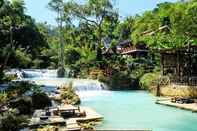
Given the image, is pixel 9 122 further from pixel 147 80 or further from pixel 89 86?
pixel 89 86

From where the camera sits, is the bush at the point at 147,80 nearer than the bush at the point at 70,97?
No

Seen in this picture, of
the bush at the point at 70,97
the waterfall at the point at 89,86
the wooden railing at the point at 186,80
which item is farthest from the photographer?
the waterfall at the point at 89,86

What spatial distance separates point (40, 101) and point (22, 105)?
2169mm

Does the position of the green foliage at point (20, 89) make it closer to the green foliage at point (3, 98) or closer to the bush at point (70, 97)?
the green foliage at point (3, 98)

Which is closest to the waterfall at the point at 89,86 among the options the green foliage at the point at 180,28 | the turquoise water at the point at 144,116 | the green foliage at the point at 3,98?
the green foliage at the point at 180,28

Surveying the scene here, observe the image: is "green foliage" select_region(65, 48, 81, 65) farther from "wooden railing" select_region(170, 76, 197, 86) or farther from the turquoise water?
the turquoise water

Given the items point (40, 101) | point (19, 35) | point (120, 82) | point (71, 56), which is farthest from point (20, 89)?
point (19, 35)

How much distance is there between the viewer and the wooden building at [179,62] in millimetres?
28641

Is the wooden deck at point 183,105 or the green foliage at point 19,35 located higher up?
the green foliage at point 19,35

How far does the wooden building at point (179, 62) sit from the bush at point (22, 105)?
41.6 ft

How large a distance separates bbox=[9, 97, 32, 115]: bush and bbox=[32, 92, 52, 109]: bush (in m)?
1.02

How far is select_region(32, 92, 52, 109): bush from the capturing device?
63.8 ft

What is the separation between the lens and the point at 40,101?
65.2ft

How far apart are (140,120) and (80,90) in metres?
15.6
